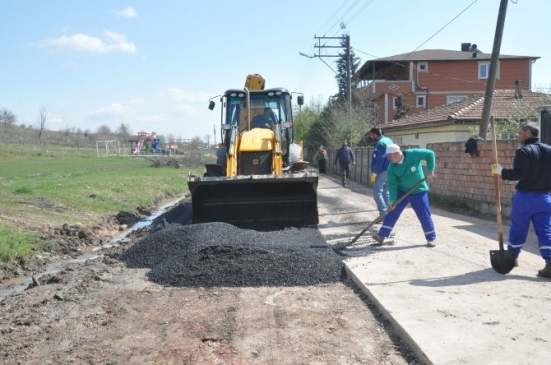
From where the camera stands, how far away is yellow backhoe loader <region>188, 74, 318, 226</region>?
37.5ft

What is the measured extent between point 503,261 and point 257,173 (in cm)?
664

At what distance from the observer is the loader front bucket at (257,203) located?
11.6 m

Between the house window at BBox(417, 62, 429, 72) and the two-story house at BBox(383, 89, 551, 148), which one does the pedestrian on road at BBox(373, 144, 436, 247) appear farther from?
the house window at BBox(417, 62, 429, 72)

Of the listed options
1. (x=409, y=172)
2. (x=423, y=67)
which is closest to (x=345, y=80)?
(x=423, y=67)

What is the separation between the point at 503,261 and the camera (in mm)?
6840

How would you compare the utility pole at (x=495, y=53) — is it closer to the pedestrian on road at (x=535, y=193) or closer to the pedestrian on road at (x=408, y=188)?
the pedestrian on road at (x=408, y=188)

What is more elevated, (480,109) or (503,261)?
(480,109)

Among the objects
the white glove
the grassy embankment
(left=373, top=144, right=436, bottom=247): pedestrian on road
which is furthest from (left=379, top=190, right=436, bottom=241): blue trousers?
the grassy embankment

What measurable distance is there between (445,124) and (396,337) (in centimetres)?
2078

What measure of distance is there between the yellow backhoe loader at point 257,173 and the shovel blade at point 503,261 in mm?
4728

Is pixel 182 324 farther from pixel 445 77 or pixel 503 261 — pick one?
pixel 445 77

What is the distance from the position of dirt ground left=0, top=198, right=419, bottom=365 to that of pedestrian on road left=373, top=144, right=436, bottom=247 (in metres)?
2.04

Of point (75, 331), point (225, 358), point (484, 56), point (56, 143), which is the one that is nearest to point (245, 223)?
point (75, 331)

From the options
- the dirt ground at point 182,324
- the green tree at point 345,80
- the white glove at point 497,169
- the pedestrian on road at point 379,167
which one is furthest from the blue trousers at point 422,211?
Answer: the green tree at point 345,80
